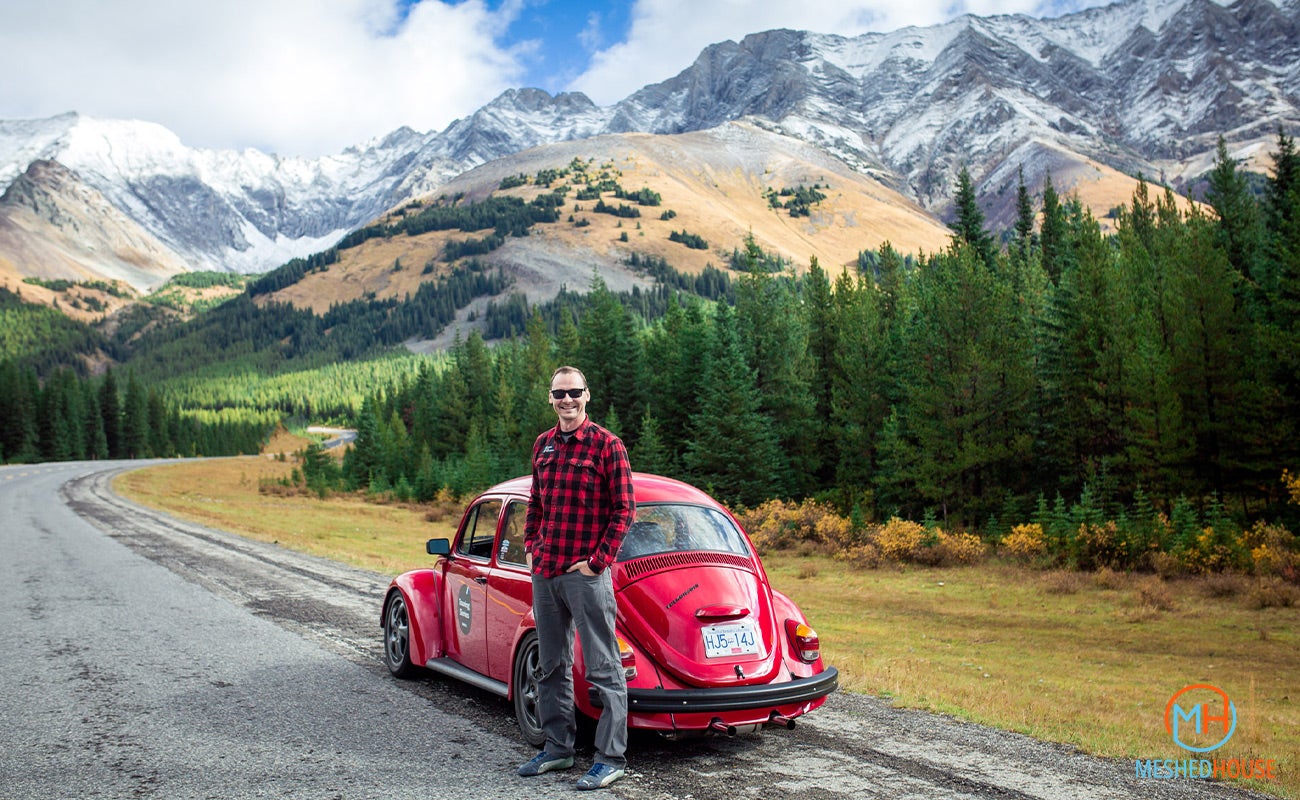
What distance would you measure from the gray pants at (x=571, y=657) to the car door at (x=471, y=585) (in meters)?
1.60

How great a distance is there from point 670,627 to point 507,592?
5.42 feet

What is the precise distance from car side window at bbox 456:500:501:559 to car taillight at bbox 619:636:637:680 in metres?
2.01

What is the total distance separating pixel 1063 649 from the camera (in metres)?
17.1

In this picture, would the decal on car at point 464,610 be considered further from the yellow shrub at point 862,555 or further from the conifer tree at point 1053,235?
the conifer tree at point 1053,235

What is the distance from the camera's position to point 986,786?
5.37 meters

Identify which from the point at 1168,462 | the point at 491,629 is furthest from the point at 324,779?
the point at 1168,462

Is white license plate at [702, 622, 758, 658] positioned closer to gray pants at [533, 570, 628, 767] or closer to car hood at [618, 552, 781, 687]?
car hood at [618, 552, 781, 687]

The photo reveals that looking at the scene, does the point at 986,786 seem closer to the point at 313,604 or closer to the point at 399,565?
the point at 313,604

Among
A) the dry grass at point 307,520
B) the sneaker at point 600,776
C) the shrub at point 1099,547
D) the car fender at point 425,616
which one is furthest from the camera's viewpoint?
the shrub at point 1099,547

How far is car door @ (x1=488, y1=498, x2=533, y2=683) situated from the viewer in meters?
6.67

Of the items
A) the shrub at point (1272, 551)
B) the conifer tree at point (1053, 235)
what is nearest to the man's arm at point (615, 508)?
the shrub at point (1272, 551)

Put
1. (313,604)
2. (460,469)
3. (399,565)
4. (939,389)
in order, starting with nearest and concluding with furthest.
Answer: (313,604)
(399,565)
(939,389)
(460,469)

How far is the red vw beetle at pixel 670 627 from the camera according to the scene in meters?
5.76

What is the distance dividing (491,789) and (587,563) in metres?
1.58
